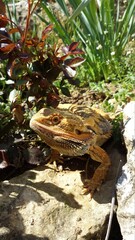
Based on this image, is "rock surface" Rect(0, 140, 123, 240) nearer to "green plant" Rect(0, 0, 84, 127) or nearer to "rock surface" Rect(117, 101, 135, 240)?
"rock surface" Rect(117, 101, 135, 240)

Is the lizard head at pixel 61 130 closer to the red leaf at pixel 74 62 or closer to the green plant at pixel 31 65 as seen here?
the green plant at pixel 31 65

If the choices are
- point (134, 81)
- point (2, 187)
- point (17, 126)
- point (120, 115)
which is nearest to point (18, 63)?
point (17, 126)

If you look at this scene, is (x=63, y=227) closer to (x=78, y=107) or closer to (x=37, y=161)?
(x=37, y=161)

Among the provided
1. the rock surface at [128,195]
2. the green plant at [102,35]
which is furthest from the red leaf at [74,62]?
the green plant at [102,35]

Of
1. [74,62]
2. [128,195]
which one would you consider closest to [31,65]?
[74,62]

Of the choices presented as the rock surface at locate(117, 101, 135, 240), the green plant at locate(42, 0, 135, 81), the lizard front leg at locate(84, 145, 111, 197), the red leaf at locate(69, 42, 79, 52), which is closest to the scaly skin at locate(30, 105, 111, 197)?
the lizard front leg at locate(84, 145, 111, 197)
